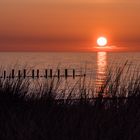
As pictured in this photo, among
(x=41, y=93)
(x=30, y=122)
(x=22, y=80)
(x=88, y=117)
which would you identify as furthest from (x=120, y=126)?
(x=22, y=80)

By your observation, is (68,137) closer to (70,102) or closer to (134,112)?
(134,112)

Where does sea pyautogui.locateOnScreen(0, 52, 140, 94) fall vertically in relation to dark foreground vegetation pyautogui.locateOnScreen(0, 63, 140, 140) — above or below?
above

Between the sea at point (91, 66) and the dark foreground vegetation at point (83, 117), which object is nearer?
the dark foreground vegetation at point (83, 117)

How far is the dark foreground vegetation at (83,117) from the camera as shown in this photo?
4461 mm

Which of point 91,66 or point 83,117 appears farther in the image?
point 91,66

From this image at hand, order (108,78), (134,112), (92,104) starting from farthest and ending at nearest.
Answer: (108,78) → (92,104) → (134,112)

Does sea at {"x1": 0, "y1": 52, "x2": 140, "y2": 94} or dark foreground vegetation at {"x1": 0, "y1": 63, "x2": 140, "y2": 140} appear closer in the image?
dark foreground vegetation at {"x1": 0, "y1": 63, "x2": 140, "y2": 140}

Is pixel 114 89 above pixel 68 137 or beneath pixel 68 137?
above

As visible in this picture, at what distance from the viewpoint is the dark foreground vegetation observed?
4461mm

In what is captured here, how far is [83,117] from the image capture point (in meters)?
4.78

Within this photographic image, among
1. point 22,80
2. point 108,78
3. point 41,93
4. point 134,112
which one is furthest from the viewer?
point 22,80

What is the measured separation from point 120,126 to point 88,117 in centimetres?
33

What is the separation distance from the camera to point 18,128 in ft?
15.5

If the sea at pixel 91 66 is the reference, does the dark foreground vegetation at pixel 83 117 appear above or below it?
below
